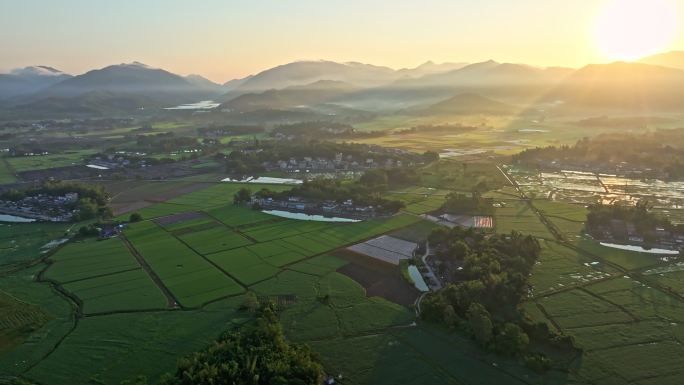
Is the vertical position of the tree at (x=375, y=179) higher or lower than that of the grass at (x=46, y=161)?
higher

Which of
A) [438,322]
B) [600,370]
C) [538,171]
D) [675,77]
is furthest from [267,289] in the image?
[675,77]

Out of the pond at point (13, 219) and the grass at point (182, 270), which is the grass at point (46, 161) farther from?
the grass at point (182, 270)

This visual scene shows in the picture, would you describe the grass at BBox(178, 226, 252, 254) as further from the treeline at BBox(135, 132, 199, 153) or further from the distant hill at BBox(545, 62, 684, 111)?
the distant hill at BBox(545, 62, 684, 111)

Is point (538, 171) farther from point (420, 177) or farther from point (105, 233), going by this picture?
point (105, 233)

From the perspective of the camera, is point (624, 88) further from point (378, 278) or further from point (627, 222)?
point (378, 278)

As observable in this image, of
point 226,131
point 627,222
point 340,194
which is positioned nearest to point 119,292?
point 340,194

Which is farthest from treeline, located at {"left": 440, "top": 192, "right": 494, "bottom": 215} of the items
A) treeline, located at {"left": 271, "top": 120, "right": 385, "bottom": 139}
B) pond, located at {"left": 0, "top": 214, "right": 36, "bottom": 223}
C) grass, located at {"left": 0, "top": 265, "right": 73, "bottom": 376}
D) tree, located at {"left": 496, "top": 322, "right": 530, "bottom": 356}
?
treeline, located at {"left": 271, "top": 120, "right": 385, "bottom": 139}

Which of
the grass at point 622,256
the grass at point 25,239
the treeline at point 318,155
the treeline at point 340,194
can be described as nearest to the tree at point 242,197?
the treeline at point 340,194
